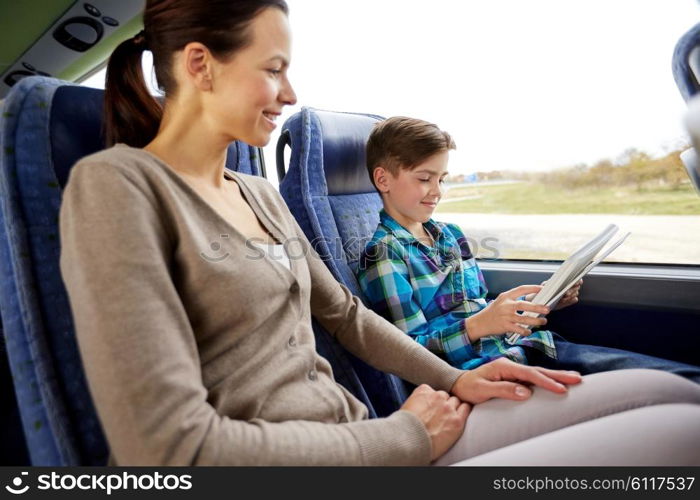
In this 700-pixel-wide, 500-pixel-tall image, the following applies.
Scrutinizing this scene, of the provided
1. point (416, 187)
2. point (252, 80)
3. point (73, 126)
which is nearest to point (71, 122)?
point (73, 126)

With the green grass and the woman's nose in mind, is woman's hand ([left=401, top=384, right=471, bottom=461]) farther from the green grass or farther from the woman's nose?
the green grass

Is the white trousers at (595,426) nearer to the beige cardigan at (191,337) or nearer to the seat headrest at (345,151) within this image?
the beige cardigan at (191,337)

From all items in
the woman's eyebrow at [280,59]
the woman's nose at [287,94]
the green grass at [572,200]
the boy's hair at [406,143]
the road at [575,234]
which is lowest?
the road at [575,234]

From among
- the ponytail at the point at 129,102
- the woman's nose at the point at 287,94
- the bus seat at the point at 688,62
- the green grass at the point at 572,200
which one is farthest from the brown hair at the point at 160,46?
the green grass at the point at 572,200

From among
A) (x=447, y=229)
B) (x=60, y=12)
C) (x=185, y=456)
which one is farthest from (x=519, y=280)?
(x=60, y=12)

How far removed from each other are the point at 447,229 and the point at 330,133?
0.52 metres

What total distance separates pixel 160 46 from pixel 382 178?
2.74 ft

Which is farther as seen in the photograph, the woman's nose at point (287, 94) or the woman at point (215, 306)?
the woman's nose at point (287, 94)

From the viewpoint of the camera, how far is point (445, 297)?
146 cm

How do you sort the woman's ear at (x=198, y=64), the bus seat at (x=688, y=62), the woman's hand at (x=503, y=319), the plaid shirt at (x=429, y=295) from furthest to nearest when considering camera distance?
the plaid shirt at (x=429, y=295)
the woman's hand at (x=503, y=319)
the woman's ear at (x=198, y=64)
the bus seat at (x=688, y=62)

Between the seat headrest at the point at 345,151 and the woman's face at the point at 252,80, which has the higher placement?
the woman's face at the point at 252,80

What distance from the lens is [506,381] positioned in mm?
978

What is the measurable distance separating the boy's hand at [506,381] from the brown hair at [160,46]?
30.8 inches

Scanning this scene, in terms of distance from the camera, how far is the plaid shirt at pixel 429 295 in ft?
4.38
